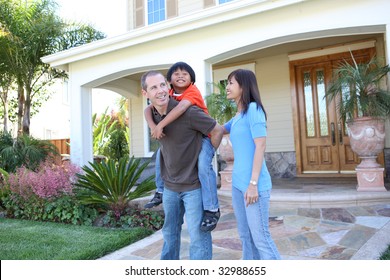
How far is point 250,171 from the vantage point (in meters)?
2.24

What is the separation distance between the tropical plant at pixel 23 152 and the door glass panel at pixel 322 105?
6.45 m

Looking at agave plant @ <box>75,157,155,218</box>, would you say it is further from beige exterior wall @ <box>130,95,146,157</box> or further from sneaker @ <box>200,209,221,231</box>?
beige exterior wall @ <box>130,95,146,157</box>

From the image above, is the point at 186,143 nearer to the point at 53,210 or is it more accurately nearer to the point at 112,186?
the point at 112,186

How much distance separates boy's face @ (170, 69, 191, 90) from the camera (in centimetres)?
236

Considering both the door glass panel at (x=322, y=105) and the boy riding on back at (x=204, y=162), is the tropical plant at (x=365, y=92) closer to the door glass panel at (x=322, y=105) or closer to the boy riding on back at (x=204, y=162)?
the door glass panel at (x=322, y=105)

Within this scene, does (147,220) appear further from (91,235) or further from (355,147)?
(355,147)

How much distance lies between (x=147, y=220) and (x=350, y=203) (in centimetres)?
295

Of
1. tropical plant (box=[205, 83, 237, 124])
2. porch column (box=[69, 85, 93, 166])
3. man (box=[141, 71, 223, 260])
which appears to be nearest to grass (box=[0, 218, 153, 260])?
man (box=[141, 71, 223, 260])

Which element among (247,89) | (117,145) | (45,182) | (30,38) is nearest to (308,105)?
(45,182)

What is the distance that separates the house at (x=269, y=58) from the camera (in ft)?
18.6

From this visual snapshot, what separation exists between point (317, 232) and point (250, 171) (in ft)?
6.95

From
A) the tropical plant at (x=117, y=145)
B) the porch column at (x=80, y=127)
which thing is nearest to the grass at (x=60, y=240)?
the porch column at (x=80, y=127)

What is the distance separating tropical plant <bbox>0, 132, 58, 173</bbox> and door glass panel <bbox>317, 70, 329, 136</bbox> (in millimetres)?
6451

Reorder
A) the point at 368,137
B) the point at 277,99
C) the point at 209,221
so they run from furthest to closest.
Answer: the point at 277,99 < the point at 368,137 < the point at 209,221
